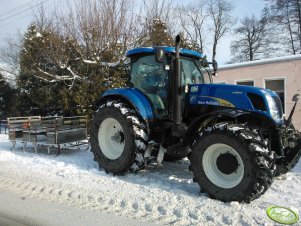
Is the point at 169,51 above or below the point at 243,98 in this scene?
above

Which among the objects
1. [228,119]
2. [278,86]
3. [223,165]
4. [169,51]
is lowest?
[223,165]

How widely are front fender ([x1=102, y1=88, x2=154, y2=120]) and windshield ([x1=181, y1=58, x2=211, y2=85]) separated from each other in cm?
78

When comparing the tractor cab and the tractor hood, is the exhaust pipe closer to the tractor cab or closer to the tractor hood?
the tractor cab

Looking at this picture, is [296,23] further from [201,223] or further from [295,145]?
[201,223]

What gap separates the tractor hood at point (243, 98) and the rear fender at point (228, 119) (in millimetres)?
99

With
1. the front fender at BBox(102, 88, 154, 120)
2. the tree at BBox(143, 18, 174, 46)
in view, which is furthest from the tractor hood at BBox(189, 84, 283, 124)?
Result: the tree at BBox(143, 18, 174, 46)

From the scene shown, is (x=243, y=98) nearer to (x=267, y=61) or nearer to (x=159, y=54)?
(x=159, y=54)

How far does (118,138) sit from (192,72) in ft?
5.94

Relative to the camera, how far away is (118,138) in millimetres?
6848

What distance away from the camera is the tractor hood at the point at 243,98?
528cm

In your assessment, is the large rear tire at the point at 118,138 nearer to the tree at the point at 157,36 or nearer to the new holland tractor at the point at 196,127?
the new holland tractor at the point at 196,127

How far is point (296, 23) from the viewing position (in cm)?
3191

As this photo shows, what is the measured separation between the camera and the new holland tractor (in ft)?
16.0

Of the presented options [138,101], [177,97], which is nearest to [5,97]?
[138,101]
